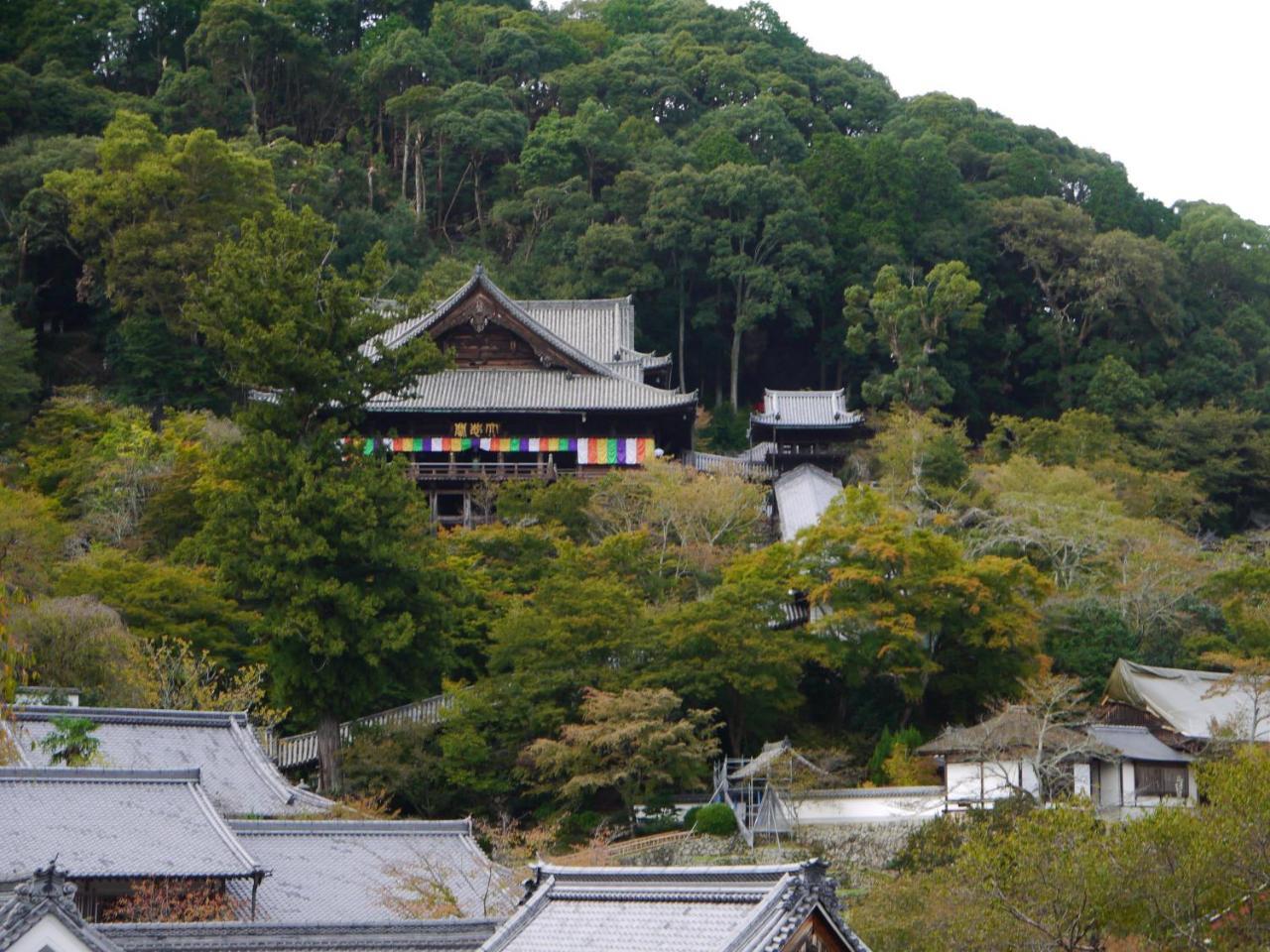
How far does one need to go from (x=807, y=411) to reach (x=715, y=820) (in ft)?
74.4

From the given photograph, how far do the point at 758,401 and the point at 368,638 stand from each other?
31173 mm

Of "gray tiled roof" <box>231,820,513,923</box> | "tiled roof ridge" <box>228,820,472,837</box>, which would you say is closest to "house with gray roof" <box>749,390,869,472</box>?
"tiled roof ridge" <box>228,820,472,837</box>

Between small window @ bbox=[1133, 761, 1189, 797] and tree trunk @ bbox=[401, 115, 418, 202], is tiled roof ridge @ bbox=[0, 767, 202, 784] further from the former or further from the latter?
tree trunk @ bbox=[401, 115, 418, 202]

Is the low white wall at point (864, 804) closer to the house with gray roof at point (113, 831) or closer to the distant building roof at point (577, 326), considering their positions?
the house with gray roof at point (113, 831)

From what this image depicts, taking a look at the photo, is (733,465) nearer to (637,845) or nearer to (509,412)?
(509,412)

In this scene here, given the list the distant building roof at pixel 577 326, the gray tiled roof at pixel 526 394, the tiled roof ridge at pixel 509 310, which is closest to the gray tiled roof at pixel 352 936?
the gray tiled roof at pixel 526 394

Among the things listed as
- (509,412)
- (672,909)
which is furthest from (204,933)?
(509,412)

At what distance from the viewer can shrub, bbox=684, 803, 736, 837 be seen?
27.0 meters

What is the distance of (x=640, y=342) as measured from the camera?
5675 centimetres

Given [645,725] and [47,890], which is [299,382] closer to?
[645,725]

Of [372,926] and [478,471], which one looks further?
[478,471]

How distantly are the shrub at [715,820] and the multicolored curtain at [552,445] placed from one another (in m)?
17.3

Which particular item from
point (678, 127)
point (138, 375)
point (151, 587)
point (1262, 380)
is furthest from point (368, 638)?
point (678, 127)

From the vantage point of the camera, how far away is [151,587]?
30.9 metres
